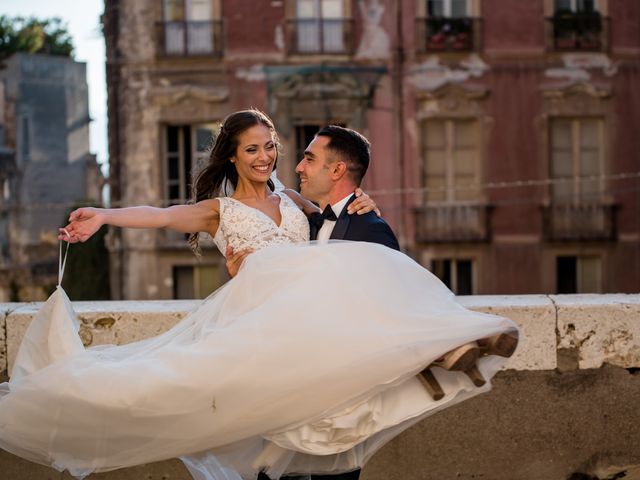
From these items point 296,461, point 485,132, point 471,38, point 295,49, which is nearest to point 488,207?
point 485,132

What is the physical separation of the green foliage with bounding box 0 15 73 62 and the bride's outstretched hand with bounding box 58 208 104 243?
1154 inches

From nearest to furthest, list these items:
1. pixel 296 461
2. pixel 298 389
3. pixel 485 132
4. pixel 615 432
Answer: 1. pixel 298 389
2. pixel 296 461
3. pixel 615 432
4. pixel 485 132

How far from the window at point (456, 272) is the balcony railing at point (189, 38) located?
18.3ft

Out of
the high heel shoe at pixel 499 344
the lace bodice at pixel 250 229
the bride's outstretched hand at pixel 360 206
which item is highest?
the bride's outstretched hand at pixel 360 206

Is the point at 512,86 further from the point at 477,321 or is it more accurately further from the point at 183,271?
the point at 477,321

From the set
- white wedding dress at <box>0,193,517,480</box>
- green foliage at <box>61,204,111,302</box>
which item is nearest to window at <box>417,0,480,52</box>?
green foliage at <box>61,204,111,302</box>

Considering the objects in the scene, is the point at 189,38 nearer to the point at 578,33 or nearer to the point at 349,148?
the point at 578,33

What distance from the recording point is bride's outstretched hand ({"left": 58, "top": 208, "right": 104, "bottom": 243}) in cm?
388

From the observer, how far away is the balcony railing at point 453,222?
2020 cm

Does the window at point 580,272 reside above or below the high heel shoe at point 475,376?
below

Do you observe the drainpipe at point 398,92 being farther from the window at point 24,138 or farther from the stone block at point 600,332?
the stone block at point 600,332

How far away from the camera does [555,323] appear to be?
477cm

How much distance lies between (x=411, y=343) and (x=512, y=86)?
17405 millimetres

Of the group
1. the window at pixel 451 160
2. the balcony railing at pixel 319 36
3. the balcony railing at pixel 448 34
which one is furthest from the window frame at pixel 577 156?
the balcony railing at pixel 319 36
